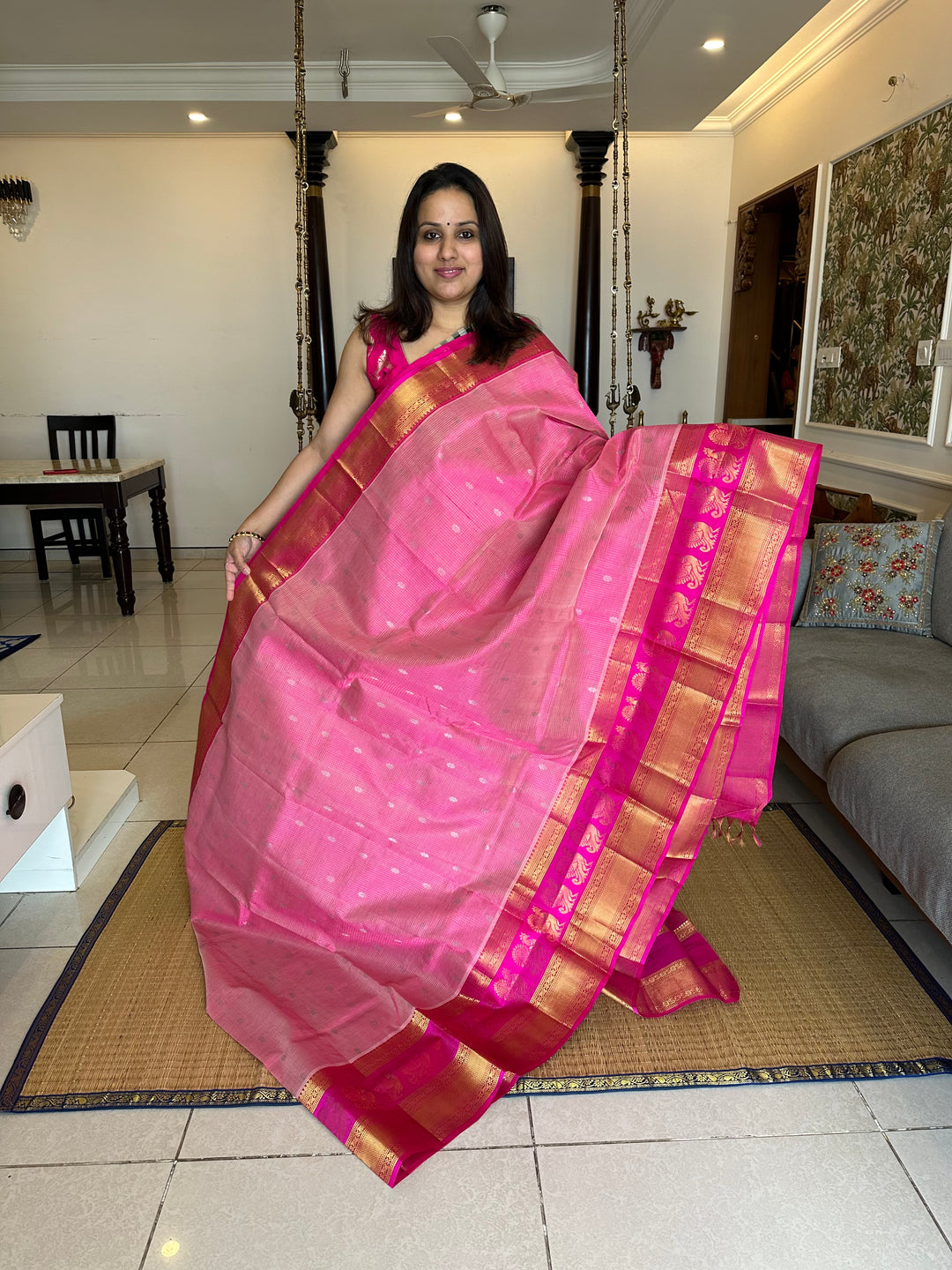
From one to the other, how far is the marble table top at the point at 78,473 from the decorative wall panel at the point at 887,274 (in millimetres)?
3401

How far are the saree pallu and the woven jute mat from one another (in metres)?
0.05

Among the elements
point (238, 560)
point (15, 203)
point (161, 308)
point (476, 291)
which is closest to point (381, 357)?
point (476, 291)

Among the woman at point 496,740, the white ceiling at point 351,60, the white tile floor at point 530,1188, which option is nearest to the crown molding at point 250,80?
the white ceiling at point 351,60

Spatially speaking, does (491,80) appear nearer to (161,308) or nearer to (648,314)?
(648,314)

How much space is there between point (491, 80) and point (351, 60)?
0.99 m

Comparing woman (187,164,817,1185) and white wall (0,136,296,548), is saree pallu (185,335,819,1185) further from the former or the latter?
white wall (0,136,296,548)

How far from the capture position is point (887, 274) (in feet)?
11.4

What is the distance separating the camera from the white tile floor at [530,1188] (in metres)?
1.16

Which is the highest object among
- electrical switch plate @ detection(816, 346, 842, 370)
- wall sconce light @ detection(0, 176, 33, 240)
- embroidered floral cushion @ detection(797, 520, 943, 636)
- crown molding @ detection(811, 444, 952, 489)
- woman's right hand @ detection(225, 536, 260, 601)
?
wall sconce light @ detection(0, 176, 33, 240)

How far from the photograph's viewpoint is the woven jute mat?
4.74 feet

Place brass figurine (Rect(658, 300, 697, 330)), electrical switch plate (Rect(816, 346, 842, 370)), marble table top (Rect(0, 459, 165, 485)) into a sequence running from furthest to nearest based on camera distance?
brass figurine (Rect(658, 300, 697, 330)) → marble table top (Rect(0, 459, 165, 485)) → electrical switch plate (Rect(816, 346, 842, 370))

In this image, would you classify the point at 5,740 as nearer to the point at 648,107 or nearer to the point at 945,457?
the point at 945,457

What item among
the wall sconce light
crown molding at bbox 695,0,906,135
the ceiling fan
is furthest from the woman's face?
the wall sconce light

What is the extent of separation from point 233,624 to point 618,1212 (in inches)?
47.5
